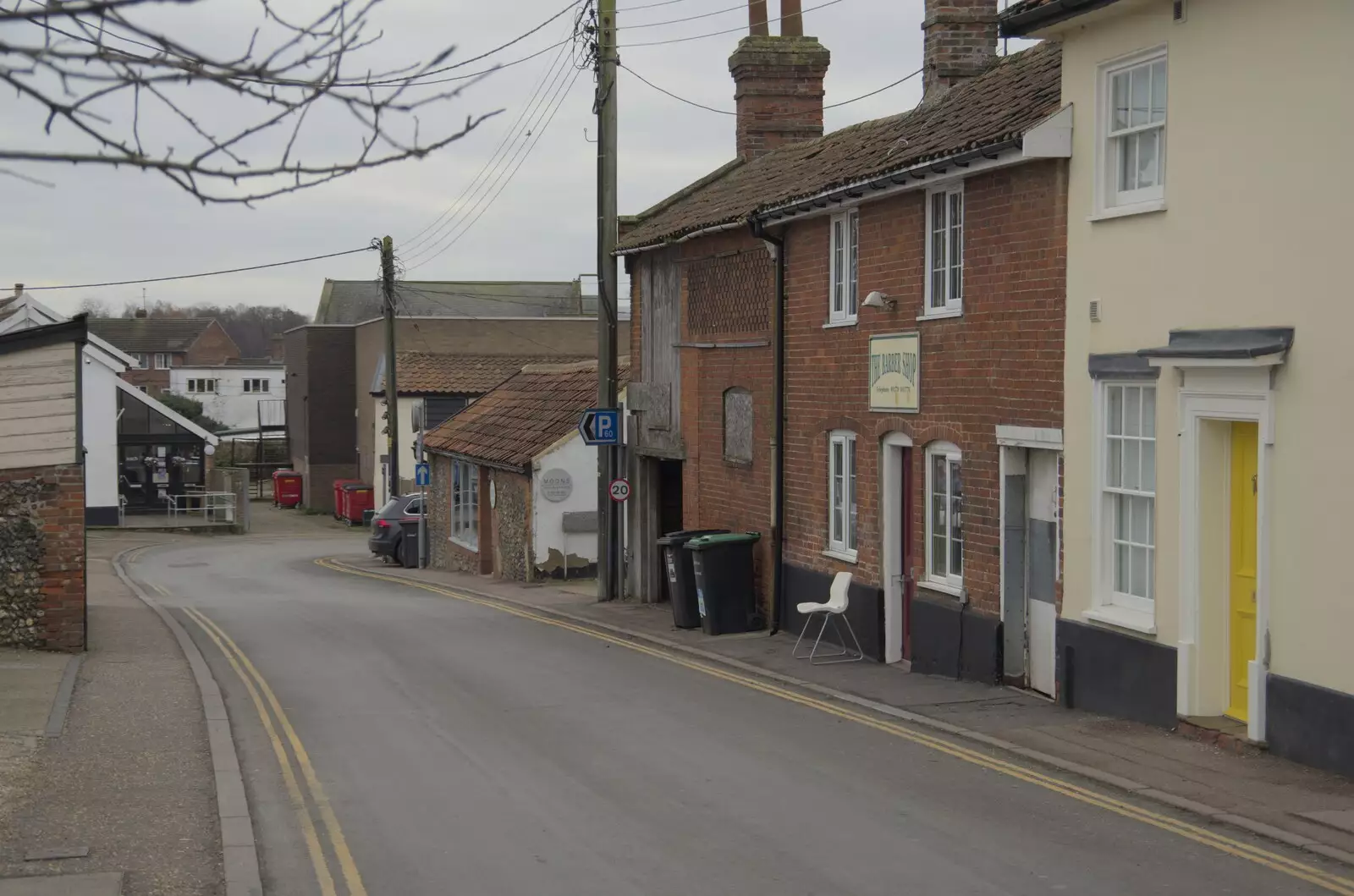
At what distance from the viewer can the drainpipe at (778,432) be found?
19.4 meters

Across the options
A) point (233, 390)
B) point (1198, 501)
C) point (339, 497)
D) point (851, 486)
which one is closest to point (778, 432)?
point (851, 486)

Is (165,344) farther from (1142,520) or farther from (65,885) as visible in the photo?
(65,885)

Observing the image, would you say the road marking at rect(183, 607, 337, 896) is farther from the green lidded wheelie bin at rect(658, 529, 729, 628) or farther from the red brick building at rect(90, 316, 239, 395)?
the red brick building at rect(90, 316, 239, 395)

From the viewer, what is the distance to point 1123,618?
502 inches

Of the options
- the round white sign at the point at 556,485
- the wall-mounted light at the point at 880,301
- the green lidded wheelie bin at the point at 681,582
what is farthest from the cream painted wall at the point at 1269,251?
the round white sign at the point at 556,485

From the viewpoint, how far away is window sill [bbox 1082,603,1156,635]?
1241cm

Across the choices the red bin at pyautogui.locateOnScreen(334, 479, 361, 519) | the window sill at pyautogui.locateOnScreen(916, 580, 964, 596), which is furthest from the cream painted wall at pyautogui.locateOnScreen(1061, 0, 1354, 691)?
the red bin at pyautogui.locateOnScreen(334, 479, 361, 519)

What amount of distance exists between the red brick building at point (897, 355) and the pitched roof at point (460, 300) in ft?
154

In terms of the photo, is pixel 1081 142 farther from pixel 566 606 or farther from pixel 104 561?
pixel 104 561

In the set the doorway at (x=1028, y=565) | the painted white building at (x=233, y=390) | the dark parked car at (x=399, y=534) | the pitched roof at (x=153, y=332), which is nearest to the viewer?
the doorway at (x=1028, y=565)

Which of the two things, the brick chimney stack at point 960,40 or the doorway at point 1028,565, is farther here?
the brick chimney stack at point 960,40

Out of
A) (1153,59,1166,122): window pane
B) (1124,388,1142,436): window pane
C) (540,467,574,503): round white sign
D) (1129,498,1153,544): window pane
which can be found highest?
(1153,59,1166,122): window pane

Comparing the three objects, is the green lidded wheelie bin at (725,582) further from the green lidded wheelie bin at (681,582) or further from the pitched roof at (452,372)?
the pitched roof at (452,372)

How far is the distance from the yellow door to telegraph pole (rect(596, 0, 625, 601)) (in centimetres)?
1286
